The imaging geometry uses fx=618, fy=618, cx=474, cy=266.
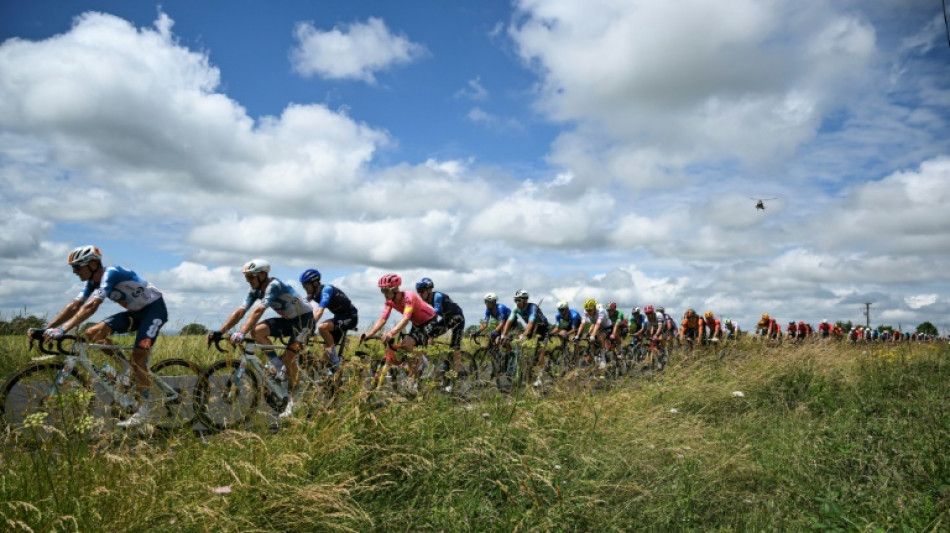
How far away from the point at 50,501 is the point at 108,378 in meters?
3.35

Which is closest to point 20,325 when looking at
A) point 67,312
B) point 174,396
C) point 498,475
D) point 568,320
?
point 67,312

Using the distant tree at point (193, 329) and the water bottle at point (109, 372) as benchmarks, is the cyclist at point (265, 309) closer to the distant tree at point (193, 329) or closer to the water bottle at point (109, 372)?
the water bottle at point (109, 372)

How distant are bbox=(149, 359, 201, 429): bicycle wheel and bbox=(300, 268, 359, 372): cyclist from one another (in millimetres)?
1854

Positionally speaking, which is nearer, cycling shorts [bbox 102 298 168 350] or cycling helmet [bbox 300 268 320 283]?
cycling shorts [bbox 102 298 168 350]

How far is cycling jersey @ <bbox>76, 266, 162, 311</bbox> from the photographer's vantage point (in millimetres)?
6773

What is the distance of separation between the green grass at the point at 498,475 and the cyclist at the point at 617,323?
8.34m

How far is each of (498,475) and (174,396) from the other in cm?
307

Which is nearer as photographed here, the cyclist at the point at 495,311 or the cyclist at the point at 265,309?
the cyclist at the point at 265,309

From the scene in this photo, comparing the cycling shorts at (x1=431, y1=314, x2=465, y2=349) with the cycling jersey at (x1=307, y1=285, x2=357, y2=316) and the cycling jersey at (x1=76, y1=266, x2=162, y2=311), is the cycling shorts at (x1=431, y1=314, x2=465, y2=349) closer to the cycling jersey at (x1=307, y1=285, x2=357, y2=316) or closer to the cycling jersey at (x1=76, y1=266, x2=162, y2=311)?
the cycling jersey at (x1=307, y1=285, x2=357, y2=316)

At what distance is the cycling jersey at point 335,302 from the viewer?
29.3 feet

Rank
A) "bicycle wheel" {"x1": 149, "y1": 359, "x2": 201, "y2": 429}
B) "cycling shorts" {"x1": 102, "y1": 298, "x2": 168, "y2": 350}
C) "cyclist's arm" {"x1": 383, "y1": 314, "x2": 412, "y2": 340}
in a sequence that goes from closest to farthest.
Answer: "bicycle wheel" {"x1": 149, "y1": 359, "x2": 201, "y2": 429}, "cycling shorts" {"x1": 102, "y1": 298, "x2": 168, "y2": 350}, "cyclist's arm" {"x1": 383, "y1": 314, "x2": 412, "y2": 340}

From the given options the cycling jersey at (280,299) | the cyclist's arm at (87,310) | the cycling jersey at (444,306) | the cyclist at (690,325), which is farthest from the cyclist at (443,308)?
the cyclist at (690,325)

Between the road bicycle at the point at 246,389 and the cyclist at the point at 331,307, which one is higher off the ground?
the cyclist at the point at 331,307

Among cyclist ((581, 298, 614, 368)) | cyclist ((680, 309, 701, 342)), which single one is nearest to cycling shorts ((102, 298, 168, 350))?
cyclist ((581, 298, 614, 368))
